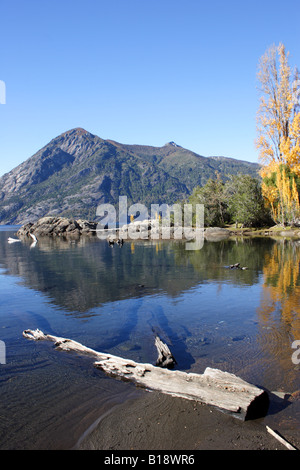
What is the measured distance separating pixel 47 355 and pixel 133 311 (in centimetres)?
588

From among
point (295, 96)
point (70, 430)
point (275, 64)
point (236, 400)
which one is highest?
point (275, 64)

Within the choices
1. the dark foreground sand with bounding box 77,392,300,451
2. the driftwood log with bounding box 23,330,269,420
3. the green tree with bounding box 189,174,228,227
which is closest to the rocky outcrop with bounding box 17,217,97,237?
the green tree with bounding box 189,174,228,227

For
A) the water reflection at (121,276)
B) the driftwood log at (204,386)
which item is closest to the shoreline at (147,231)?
the water reflection at (121,276)

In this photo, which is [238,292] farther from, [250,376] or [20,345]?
[20,345]

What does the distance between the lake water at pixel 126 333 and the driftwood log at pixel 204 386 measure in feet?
1.02

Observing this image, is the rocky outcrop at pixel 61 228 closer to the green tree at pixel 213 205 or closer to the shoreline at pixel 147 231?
the shoreline at pixel 147 231

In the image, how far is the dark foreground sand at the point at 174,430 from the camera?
6270 millimetres

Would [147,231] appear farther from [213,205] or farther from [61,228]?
[61,228]

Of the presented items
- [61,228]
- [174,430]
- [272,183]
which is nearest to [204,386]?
[174,430]

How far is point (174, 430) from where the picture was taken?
674 centimetres

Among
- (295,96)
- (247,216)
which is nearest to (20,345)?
(295,96)

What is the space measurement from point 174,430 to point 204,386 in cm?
132
